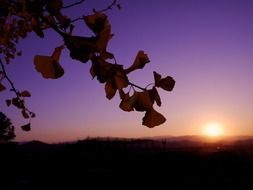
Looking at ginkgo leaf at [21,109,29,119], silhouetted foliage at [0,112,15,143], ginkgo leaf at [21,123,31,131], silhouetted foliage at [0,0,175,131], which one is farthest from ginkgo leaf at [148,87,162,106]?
silhouetted foliage at [0,112,15,143]

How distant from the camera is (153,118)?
3.35 feet

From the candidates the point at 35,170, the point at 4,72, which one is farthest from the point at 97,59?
the point at 35,170

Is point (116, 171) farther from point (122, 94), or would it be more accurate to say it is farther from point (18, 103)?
point (122, 94)

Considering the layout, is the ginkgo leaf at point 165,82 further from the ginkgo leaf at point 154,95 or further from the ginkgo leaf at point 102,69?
the ginkgo leaf at point 102,69

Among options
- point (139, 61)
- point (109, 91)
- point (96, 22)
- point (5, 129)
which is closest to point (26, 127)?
point (109, 91)

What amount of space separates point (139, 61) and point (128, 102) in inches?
5.1

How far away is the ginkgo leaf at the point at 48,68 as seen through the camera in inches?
37.4

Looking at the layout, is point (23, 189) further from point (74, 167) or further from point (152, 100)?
point (152, 100)

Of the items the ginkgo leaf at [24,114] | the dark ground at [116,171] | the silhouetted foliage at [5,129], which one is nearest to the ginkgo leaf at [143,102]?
the ginkgo leaf at [24,114]

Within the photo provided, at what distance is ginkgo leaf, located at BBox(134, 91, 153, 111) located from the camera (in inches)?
41.0

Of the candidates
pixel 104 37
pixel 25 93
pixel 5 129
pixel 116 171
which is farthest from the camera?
pixel 5 129

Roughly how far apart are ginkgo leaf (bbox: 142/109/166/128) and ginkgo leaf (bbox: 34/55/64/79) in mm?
274

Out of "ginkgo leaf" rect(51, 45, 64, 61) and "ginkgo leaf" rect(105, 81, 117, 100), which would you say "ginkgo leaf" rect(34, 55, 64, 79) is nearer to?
"ginkgo leaf" rect(51, 45, 64, 61)

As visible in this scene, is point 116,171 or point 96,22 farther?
point 116,171
